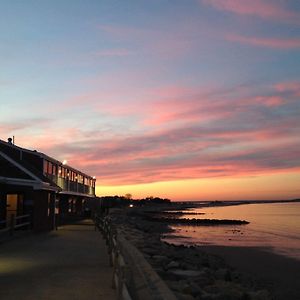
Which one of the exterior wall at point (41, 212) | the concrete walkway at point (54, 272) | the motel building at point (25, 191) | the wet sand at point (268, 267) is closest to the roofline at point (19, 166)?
the motel building at point (25, 191)

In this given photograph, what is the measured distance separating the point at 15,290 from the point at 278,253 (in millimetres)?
26319

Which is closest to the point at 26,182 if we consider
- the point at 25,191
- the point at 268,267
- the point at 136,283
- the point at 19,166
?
the point at 19,166

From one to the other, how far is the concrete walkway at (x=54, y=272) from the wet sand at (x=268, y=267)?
→ 757cm

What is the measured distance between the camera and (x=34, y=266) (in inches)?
535

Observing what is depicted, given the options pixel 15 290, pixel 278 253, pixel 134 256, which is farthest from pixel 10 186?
pixel 278 253

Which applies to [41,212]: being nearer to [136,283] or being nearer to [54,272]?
[54,272]

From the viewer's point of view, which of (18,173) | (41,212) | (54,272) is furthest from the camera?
(41,212)

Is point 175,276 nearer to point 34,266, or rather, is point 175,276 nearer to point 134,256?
point 134,256

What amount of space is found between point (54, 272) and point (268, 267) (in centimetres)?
1644

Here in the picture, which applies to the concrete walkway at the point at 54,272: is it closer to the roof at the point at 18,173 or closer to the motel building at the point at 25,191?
the motel building at the point at 25,191

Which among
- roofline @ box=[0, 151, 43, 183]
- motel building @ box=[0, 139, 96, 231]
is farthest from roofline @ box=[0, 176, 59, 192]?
roofline @ box=[0, 151, 43, 183]

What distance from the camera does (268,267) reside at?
25.8 meters

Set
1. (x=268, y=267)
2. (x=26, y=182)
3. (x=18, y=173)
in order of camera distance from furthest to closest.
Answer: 1. (x=18, y=173)
2. (x=268, y=267)
3. (x=26, y=182)

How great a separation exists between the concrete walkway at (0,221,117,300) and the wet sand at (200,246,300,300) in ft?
24.8
